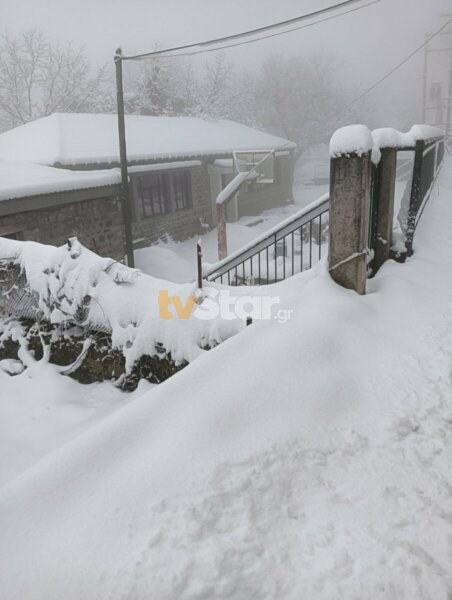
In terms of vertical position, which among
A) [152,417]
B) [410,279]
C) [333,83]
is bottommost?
[152,417]

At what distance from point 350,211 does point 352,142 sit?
570 mm

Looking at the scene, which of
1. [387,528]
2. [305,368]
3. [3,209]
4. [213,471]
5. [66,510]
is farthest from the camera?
[3,209]

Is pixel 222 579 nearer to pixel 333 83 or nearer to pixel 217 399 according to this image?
pixel 217 399

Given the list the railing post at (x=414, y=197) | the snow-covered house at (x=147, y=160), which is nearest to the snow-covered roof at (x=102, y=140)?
the snow-covered house at (x=147, y=160)

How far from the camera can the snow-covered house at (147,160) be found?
12.2 metres

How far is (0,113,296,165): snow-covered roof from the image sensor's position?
12.5 metres

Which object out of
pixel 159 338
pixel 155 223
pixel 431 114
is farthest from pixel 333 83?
pixel 159 338

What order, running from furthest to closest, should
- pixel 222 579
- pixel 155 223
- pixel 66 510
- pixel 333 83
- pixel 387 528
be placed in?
pixel 333 83 → pixel 155 223 → pixel 66 510 → pixel 387 528 → pixel 222 579

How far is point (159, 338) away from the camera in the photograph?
175 inches

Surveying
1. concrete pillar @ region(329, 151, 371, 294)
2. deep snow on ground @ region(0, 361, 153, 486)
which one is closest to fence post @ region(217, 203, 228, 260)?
deep snow on ground @ region(0, 361, 153, 486)

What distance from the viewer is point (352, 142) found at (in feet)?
12.1

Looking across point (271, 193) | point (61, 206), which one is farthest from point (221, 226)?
point (271, 193)

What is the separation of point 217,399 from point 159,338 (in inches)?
70.7

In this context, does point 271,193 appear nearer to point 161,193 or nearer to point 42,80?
point 161,193
